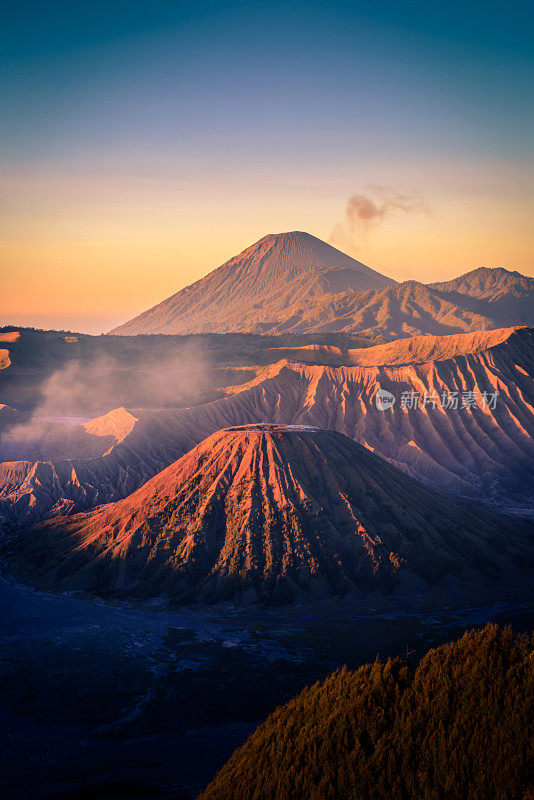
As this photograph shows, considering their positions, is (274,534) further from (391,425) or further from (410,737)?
(391,425)

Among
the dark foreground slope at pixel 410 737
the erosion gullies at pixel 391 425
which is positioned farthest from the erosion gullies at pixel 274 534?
the dark foreground slope at pixel 410 737

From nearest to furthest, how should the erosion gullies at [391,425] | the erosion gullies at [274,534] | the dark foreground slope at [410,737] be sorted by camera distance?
1. the dark foreground slope at [410,737]
2. the erosion gullies at [274,534]
3. the erosion gullies at [391,425]

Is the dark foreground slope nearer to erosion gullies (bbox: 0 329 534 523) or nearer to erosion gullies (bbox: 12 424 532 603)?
erosion gullies (bbox: 12 424 532 603)

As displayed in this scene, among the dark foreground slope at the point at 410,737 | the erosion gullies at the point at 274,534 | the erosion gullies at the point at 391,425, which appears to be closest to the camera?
the dark foreground slope at the point at 410,737

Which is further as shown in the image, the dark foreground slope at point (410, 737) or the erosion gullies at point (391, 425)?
the erosion gullies at point (391, 425)

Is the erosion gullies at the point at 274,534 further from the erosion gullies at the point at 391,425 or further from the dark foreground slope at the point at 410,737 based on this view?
the dark foreground slope at the point at 410,737

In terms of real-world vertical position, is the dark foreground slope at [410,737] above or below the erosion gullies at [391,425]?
below

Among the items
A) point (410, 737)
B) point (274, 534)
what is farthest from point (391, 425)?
point (410, 737)
